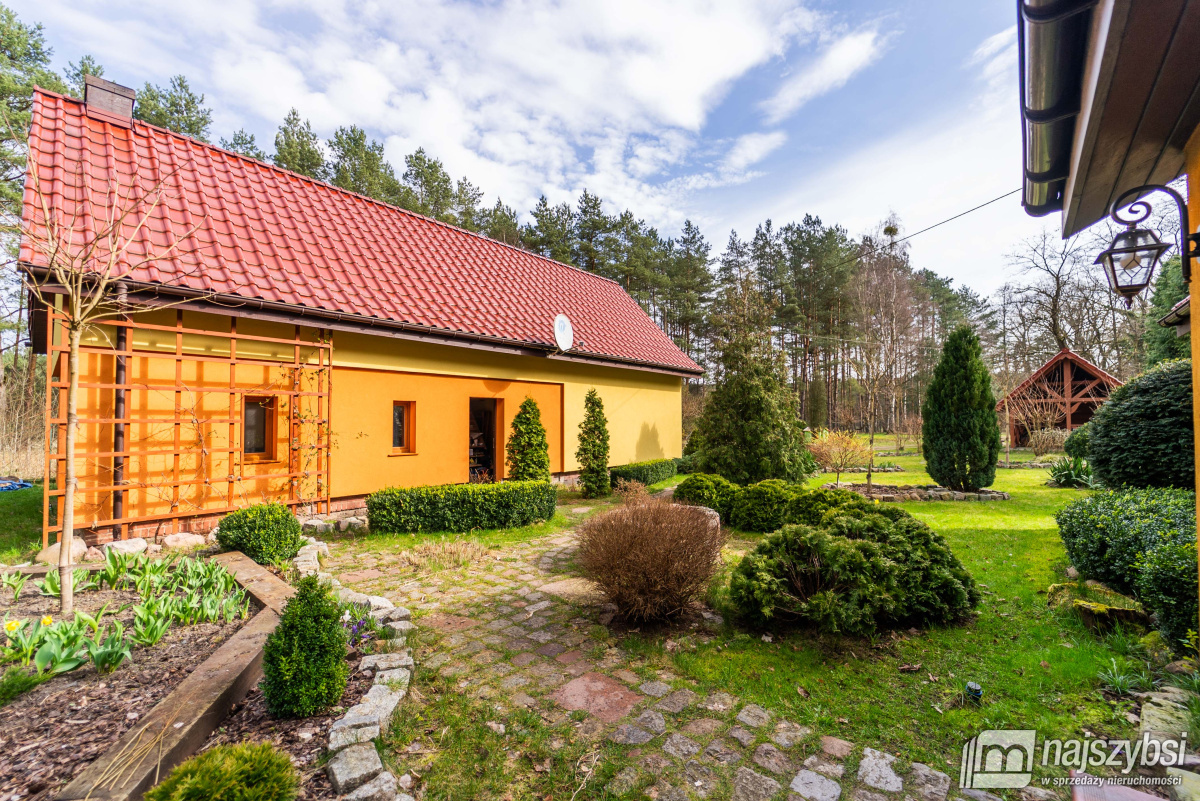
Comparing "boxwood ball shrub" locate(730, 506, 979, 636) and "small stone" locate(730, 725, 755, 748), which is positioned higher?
"boxwood ball shrub" locate(730, 506, 979, 636)

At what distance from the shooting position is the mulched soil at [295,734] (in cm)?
222

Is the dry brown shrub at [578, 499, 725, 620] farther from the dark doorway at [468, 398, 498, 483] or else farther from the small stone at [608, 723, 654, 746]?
the dark doorway at [468, 398, 498, 483]

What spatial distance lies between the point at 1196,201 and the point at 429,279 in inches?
411

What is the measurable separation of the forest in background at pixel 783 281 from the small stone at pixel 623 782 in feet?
52.3

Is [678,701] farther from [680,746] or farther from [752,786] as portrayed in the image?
[752,786]

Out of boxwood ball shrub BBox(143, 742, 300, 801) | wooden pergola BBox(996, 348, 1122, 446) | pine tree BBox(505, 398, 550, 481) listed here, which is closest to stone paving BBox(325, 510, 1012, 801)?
boxwood ball shrub BBox(143, 742, 300, 801)

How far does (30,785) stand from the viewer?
1956 millimetres

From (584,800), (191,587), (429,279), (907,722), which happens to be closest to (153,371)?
(191,587)

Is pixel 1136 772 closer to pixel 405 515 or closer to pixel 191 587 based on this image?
pixel 191 587

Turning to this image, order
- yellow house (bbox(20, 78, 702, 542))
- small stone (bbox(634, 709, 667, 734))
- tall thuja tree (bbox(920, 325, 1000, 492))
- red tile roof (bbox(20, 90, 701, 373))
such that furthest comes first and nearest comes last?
tall thuja tree (bbox(920, 325, 1000, 492))
red tile roof (bbox(20, 90, 701, 373))
yellow house (bbox(20, 78, 702, 542))
small stone (bbox(634, 709, 667, 734))

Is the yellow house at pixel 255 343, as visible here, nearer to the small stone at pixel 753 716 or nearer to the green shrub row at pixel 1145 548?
the small stone at pixel 753 716

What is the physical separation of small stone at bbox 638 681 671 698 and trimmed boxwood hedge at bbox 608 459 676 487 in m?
8.79

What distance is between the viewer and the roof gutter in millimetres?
2084

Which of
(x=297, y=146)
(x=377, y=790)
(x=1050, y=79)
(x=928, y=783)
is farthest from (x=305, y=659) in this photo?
(x=297, y=146)
